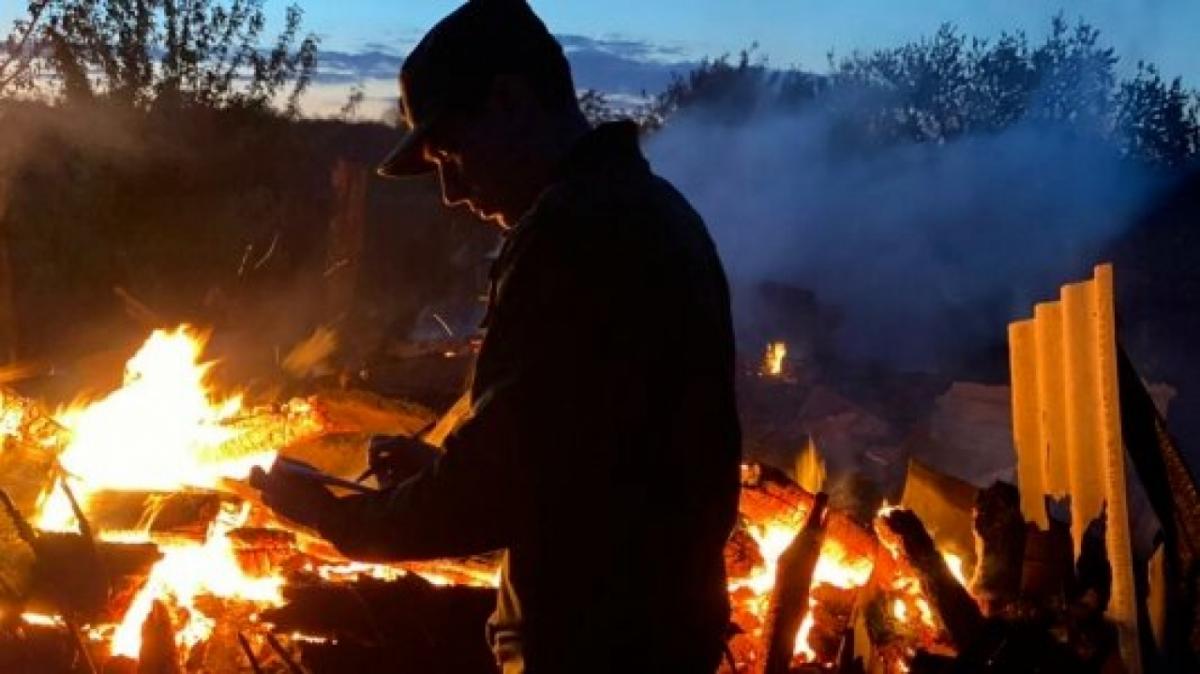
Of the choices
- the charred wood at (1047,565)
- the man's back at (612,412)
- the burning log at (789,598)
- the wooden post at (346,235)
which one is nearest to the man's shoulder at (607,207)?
the man's back at (612,412)

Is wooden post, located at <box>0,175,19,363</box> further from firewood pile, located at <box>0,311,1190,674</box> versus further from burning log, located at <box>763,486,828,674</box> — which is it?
burning log, located at <box>763,486,828,674</box>

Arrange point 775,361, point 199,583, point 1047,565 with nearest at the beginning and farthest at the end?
point 1047,565, point 199,583, point 775,361

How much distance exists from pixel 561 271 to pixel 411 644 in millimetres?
2187

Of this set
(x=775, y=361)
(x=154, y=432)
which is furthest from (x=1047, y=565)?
(x=775, y=361)

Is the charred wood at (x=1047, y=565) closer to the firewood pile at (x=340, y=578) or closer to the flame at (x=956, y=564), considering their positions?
the firewood pile at (x=340, y=578)

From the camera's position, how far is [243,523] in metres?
5.68

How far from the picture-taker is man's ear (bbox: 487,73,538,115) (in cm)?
241

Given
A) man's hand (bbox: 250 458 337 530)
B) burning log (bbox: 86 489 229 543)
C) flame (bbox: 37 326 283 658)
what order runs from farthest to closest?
burning log (bbox: 86 489 229 543) → flame (bbox: 37 326 283 658) → man's hand (bbox: 250 458 337 530)

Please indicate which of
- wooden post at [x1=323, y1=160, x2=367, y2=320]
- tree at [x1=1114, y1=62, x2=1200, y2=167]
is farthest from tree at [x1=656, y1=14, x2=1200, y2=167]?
wooden post at [x1=323, y1=160, x2=367, y2=320]

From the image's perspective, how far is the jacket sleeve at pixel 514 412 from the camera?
6.74ft

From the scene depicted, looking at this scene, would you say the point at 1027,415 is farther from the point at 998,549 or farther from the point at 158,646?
the point at 158,646

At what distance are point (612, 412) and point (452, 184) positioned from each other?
79cm

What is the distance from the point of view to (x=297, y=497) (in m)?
2.45

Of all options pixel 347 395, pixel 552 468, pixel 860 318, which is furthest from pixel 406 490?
pixel 860 318
